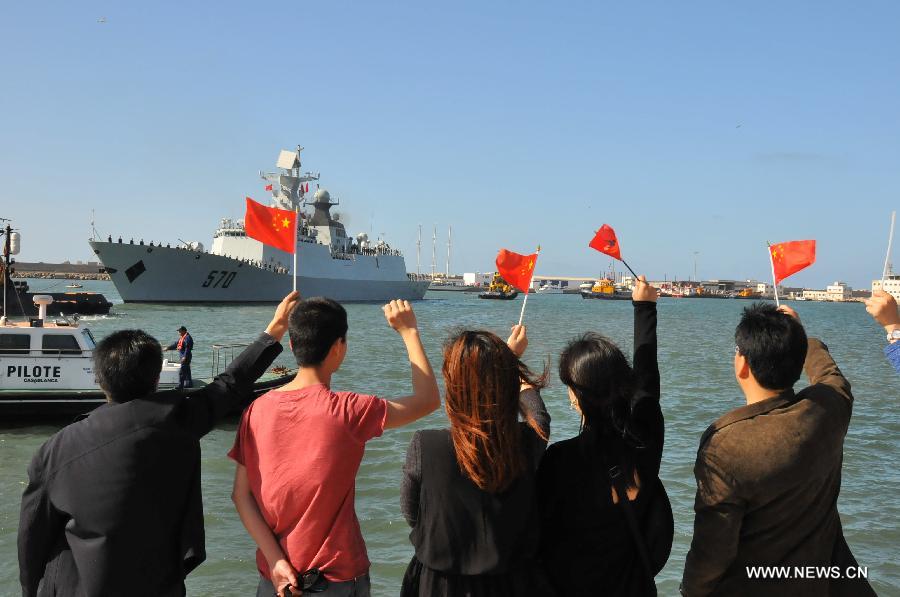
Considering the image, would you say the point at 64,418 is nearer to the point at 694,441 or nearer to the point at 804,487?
the point at 694,441

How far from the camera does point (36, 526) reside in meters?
2.34

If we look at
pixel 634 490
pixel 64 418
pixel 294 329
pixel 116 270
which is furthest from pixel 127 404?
pixel 116 270

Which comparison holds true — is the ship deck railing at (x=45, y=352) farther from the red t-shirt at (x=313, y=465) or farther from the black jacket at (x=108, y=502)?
the red t-shirt at (x=313, y=465)

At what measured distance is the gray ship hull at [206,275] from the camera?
47125 millimetres

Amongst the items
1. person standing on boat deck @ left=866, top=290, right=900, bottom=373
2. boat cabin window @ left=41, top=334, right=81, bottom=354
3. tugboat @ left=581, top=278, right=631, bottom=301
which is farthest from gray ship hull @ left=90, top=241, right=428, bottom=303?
tugboat @ left=581, top=278, right=631, bottom=301

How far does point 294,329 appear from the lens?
8.20 ft

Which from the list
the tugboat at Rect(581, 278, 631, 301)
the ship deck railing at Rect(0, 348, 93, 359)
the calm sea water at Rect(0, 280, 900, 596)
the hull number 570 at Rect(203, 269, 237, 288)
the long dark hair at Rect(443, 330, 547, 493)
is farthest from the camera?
the tugboat at Rect(581, 278, 631, 301)

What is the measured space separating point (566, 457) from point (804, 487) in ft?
2.52

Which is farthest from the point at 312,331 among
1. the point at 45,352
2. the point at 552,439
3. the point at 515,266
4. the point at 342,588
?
the point at 45,352

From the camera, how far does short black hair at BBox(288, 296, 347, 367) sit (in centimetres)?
250

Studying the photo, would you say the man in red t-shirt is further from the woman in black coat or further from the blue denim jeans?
the woman in black coat

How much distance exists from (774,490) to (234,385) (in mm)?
1908

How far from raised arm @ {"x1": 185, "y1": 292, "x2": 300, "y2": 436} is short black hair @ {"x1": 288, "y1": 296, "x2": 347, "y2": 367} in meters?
0.10

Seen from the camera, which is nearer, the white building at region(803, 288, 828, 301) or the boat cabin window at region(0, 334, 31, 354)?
the boat cabin window at region(0, 334, 31, 354)
